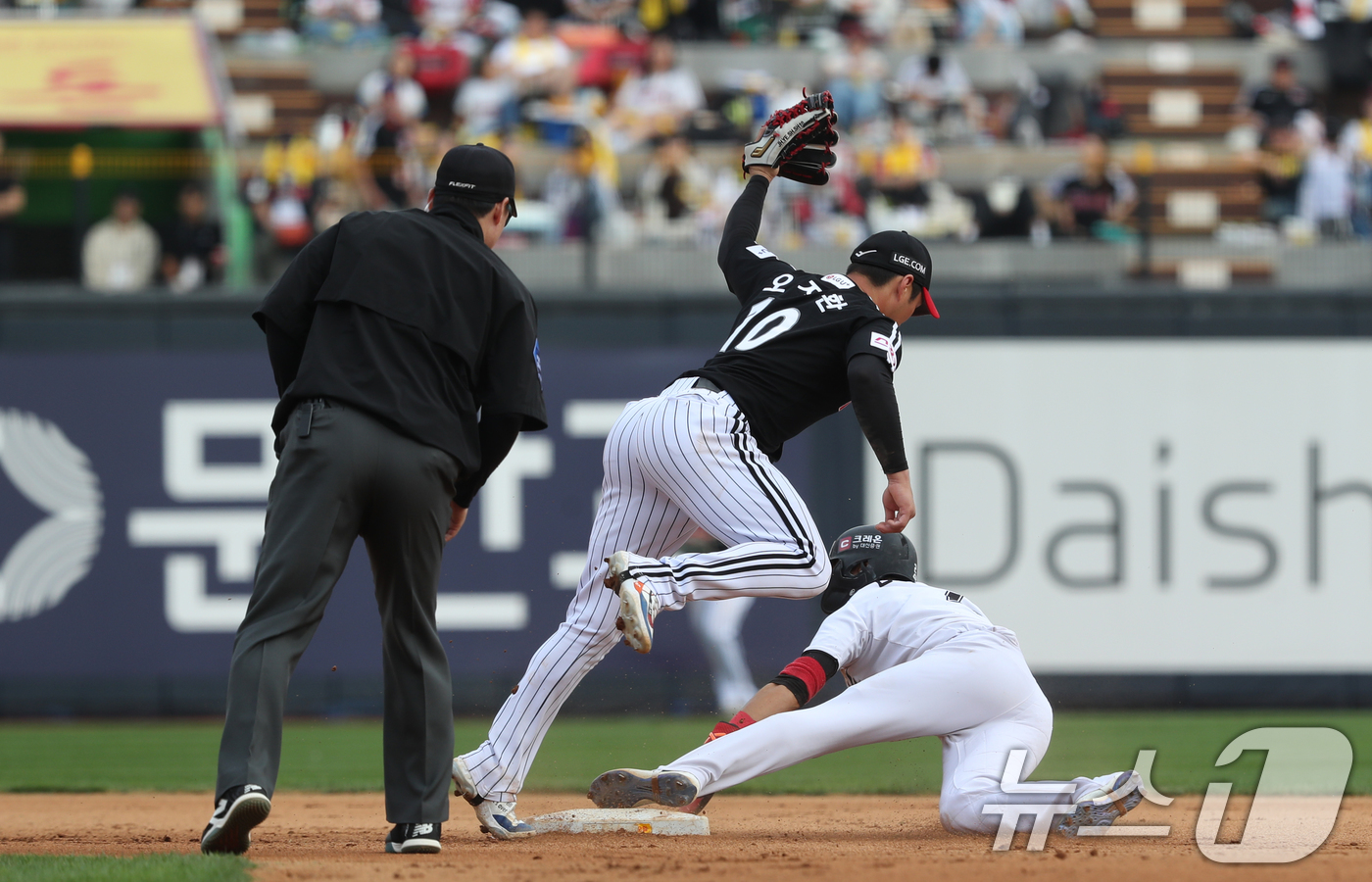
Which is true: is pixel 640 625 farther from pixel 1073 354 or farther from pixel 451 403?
pixel 1073 354

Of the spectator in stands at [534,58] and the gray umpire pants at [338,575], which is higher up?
the spectator in stands at [534,58]

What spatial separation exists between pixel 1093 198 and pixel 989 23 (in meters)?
3.74

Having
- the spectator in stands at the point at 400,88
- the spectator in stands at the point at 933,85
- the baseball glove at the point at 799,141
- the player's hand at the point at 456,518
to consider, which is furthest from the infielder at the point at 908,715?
the spectator in stands at the point at 933,85

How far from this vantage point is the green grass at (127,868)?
13.2 ft

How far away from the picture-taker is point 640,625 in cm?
468

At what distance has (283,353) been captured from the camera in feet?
15.5

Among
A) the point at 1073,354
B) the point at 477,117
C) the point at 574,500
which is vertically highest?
the point at 477,117

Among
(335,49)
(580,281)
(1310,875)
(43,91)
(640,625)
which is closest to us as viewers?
(1310,875)

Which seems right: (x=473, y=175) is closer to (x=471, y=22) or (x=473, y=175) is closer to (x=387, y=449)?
(x=387, y=449)

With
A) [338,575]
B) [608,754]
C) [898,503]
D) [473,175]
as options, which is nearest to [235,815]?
[338,575]

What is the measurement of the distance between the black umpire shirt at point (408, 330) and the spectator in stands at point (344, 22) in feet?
35.9

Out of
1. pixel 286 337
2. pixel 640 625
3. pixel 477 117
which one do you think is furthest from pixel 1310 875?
pixel 477 117

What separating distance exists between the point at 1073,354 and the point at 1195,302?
0.88m

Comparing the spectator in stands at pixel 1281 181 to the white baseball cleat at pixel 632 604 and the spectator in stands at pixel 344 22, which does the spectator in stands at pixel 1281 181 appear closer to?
the spectator in stands at pixel 344 22
